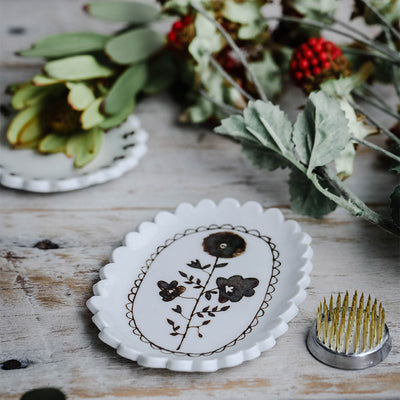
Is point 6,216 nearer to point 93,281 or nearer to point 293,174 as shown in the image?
point 93,281

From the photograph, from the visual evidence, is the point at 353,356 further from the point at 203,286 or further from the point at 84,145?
the point at 84,145

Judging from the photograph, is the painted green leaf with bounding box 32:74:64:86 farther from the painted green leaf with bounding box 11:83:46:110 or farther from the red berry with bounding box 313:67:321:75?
the red berry with bounding box 313:67:321:75

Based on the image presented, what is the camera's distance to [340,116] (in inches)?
22.4

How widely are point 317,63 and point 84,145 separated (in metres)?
0.29

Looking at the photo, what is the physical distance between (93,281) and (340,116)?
28 cm

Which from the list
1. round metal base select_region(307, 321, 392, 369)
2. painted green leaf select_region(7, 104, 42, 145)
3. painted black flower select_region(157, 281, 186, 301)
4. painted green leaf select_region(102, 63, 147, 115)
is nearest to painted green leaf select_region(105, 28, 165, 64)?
painted green leaf select_region(102, 63, 147, 115)

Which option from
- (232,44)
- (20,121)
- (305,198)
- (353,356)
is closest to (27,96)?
(20,121)

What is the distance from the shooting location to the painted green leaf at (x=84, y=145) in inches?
28.2

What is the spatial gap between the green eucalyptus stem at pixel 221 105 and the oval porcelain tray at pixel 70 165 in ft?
0.30

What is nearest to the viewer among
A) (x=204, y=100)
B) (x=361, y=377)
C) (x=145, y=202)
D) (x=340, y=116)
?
(x=361, y=377)

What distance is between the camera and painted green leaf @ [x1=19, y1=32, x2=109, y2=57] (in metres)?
0.76

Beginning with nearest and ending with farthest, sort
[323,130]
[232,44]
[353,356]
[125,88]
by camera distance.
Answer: [353,356] → [323,130] → [232,44] → [125,88]

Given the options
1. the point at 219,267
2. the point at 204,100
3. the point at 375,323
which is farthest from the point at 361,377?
the point at 204,100

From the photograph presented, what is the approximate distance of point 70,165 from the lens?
0.74 metres
